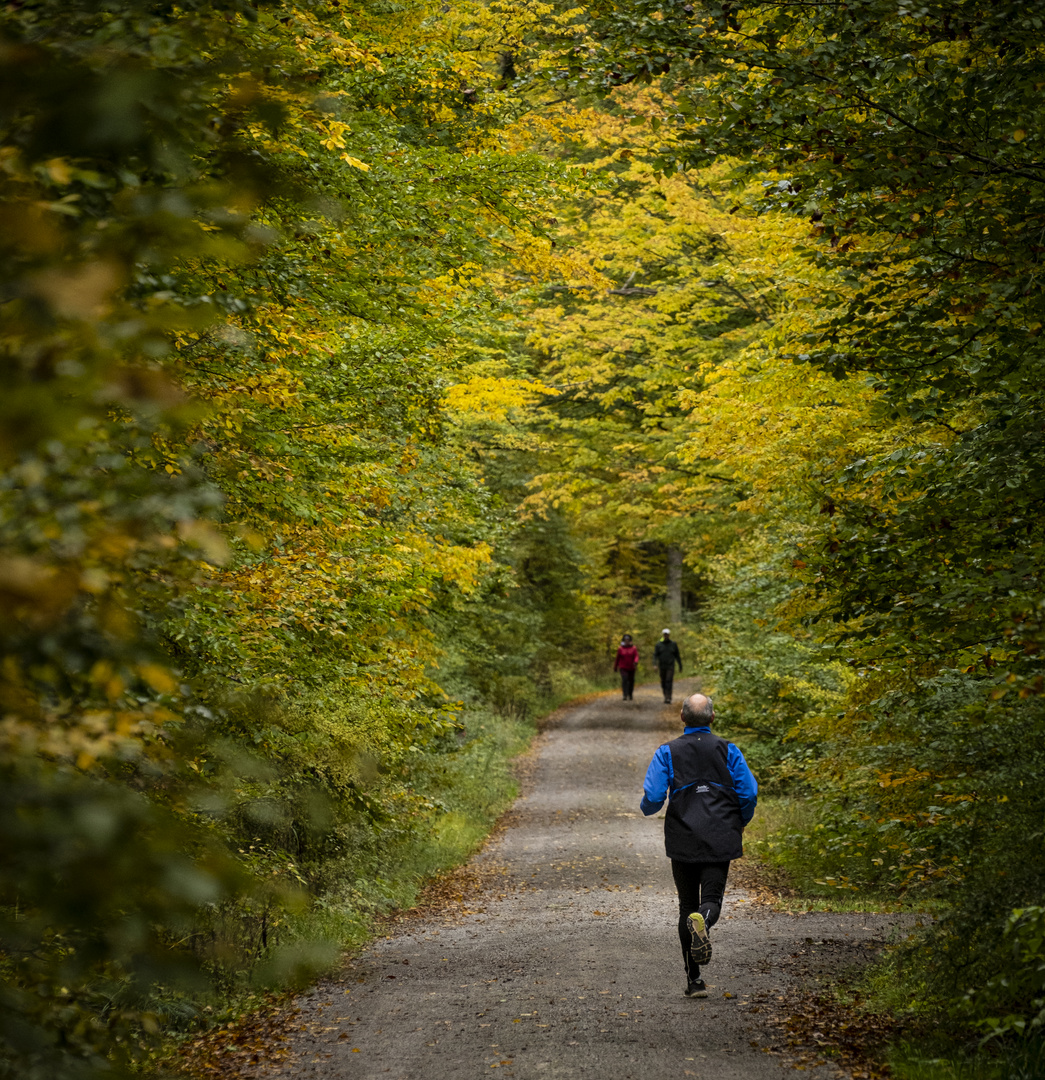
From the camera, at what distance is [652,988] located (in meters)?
7.21

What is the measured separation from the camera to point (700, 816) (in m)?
6.79

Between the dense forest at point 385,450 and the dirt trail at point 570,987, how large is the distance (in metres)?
0.71

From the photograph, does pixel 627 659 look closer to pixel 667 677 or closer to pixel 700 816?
pixel 667 677

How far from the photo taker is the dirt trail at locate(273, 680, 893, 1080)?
586 cm

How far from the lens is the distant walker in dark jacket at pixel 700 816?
22.2ft

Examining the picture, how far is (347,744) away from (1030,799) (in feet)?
15.4

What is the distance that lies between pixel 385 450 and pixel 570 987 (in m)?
4.92

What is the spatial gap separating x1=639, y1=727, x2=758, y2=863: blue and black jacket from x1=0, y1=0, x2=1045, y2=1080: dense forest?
2.58 ft

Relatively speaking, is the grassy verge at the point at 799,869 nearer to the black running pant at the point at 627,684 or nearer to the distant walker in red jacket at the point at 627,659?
the distant walker in red jacket at the point at 627,659

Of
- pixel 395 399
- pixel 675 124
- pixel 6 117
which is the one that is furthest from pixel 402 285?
pixel 6 117

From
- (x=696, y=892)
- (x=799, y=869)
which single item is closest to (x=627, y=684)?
(x=799, y=869)

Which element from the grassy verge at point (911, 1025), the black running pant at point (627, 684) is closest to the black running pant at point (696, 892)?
the grassy verge at point (911, 1025)

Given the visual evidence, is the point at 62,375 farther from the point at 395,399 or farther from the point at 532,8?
the point at 532,8

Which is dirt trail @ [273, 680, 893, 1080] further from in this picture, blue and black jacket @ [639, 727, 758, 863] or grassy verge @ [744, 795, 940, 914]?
blue and black jacket @ [639, 727, 758, 863]
